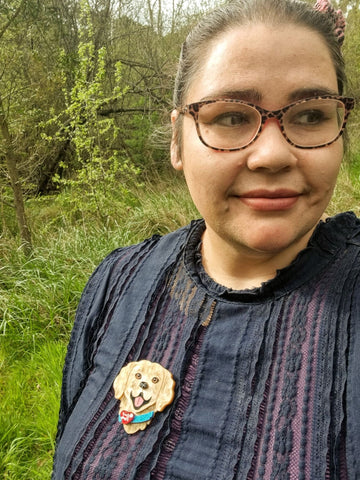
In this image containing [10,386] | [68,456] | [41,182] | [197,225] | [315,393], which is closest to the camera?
[315,393]

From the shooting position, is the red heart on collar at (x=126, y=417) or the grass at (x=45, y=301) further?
the grass at (x=45, y=301)

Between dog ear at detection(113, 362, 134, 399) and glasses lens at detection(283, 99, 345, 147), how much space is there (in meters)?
0.77

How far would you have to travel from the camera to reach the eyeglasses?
3.16 ft

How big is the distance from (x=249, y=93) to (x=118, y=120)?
7.35 meters

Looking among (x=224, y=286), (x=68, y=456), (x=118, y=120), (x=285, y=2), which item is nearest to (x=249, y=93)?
(x=285, y=2)

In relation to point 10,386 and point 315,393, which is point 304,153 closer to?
point 315,393

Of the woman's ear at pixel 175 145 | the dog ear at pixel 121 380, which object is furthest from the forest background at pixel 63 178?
the dog ear at pixel 121 380

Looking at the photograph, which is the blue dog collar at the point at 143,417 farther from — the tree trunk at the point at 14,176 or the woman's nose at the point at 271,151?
the tree trunk at the point at 14,176

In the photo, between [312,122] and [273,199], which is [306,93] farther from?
[273,199]

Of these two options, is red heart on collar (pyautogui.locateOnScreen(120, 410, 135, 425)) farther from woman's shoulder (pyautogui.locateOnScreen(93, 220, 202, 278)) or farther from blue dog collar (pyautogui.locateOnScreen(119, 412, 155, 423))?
woman's shoulder (pyautogui.locateOnScreen(93, 220, 202, 278))

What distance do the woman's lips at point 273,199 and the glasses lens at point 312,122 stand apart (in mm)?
124

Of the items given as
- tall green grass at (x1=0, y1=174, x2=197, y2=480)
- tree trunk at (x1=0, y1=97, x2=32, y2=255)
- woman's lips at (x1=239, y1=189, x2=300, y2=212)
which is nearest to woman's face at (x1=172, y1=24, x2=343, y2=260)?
woman's lips at (x1=239, y1=189, x2=300, y2=212)

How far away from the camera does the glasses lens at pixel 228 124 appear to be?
0.98 meters

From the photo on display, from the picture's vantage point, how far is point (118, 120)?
25.8 ft
